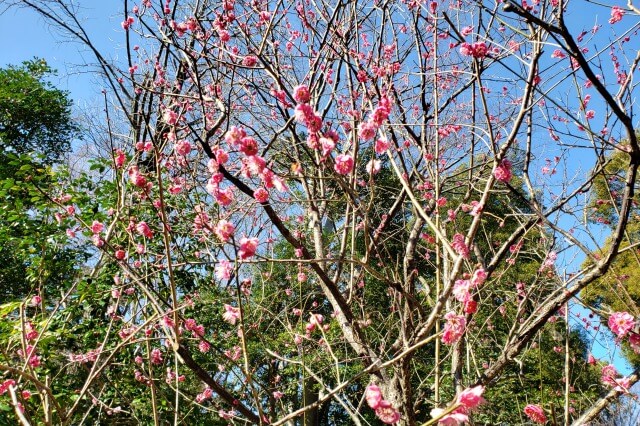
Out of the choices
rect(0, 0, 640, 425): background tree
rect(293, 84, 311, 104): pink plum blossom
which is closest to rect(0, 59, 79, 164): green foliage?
rect(0, 0, 640, 425): background tree

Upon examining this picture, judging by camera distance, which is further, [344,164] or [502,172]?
[502,172]

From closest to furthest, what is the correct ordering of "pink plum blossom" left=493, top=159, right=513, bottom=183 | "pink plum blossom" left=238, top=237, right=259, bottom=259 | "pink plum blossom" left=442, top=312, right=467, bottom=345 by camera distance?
"pink plum blossom" left=442, top=312, right=467, bottom=345, "pink plum blossom" left=238, top=237, right=259, bottom=259, "pink plum blossom" left=493, top=159, right=513, bottom=183

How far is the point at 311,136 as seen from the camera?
1.82 m

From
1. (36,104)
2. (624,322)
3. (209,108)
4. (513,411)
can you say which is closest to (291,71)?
(209,108)

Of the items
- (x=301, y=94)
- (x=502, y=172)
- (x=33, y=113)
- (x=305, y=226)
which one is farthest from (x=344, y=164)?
(x=33, y=113)

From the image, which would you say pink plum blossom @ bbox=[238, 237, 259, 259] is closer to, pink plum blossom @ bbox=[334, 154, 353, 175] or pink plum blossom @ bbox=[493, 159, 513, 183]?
pink plum blossom @ bbox=[334, 154, 353, 175]

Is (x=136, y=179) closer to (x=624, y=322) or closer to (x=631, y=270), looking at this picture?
(x=624, y=322)

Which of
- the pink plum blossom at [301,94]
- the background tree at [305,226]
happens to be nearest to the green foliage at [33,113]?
the background tree at [305,226]

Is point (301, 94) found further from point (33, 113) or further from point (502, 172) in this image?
point (33, 113)

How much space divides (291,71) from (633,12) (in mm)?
2642

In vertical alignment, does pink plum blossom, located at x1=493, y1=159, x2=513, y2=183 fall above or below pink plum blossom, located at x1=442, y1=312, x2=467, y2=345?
above

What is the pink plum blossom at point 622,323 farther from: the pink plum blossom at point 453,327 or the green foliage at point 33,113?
the green foliage at point 33,113

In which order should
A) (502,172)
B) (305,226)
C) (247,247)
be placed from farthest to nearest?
1. (305,226)
2. (502,172)
3. (247,247)

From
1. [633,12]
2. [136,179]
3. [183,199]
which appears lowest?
[633,12]
